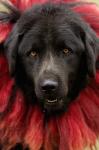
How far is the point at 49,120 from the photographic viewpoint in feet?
21.5

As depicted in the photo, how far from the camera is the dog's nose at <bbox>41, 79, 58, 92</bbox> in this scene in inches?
239

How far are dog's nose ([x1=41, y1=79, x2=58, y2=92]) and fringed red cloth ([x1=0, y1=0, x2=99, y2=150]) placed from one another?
0.46m

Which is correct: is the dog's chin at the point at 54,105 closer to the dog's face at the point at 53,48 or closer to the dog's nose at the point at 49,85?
the dog's face at the point at 53,48

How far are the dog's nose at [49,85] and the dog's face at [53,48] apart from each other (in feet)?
0.38

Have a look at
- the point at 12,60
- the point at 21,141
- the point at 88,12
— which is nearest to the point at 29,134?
the point at 21,141

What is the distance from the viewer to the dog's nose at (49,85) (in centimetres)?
606

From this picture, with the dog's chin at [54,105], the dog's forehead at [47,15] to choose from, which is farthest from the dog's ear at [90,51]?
the dog's chin at [54,105]

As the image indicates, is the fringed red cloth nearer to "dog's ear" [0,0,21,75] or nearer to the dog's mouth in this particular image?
"dog's ear" [0,0,21,75]

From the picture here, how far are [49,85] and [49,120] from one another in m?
0.58

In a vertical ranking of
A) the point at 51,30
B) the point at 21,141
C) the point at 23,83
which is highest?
the point at 51,30

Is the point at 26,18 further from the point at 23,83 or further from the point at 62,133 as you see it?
the point at 62,133

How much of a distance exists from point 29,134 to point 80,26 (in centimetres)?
92

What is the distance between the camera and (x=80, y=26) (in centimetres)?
637

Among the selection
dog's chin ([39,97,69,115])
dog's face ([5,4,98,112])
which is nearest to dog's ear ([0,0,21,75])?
dog's face ([5,4,98,112])
